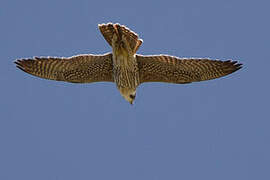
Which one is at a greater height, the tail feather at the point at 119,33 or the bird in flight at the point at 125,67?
the tail feather at the point at 119,33

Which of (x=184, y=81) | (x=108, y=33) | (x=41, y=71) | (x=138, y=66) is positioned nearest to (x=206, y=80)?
(x=184, y=81)

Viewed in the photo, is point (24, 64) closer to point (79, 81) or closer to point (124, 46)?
point (79, 81)

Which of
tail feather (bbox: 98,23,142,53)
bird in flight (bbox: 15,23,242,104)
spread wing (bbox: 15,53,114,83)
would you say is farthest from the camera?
spread wing (bbox: 15,53,114,83)

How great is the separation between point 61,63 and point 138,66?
1.94 m

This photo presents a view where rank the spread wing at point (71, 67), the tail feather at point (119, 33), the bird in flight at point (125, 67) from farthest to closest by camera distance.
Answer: the spread wing at point (71, 67) < the bird in flight at point (125, 67) < the tail feather at point (119, 33)

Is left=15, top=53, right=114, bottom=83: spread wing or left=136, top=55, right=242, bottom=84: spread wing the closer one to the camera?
left=136, top=55, right=242, bottom=84: spread wing

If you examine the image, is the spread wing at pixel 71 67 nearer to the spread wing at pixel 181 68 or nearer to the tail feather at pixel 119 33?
the tail feather at pixel 119 33

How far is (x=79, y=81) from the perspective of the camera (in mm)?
17625

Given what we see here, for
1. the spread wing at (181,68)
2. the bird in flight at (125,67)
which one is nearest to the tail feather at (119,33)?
the bird in flight at (125,67)

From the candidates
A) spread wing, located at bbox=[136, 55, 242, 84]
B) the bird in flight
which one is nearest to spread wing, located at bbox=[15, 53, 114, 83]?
the bird in flight

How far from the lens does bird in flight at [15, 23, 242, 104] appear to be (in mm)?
16656

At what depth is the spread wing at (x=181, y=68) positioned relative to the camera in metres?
16.7

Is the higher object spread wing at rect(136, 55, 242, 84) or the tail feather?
the tail feather

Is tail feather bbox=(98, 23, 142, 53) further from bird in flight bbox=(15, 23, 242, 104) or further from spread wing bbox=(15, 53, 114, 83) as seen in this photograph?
spread wing bbox=(15, 53, 114, 83)
